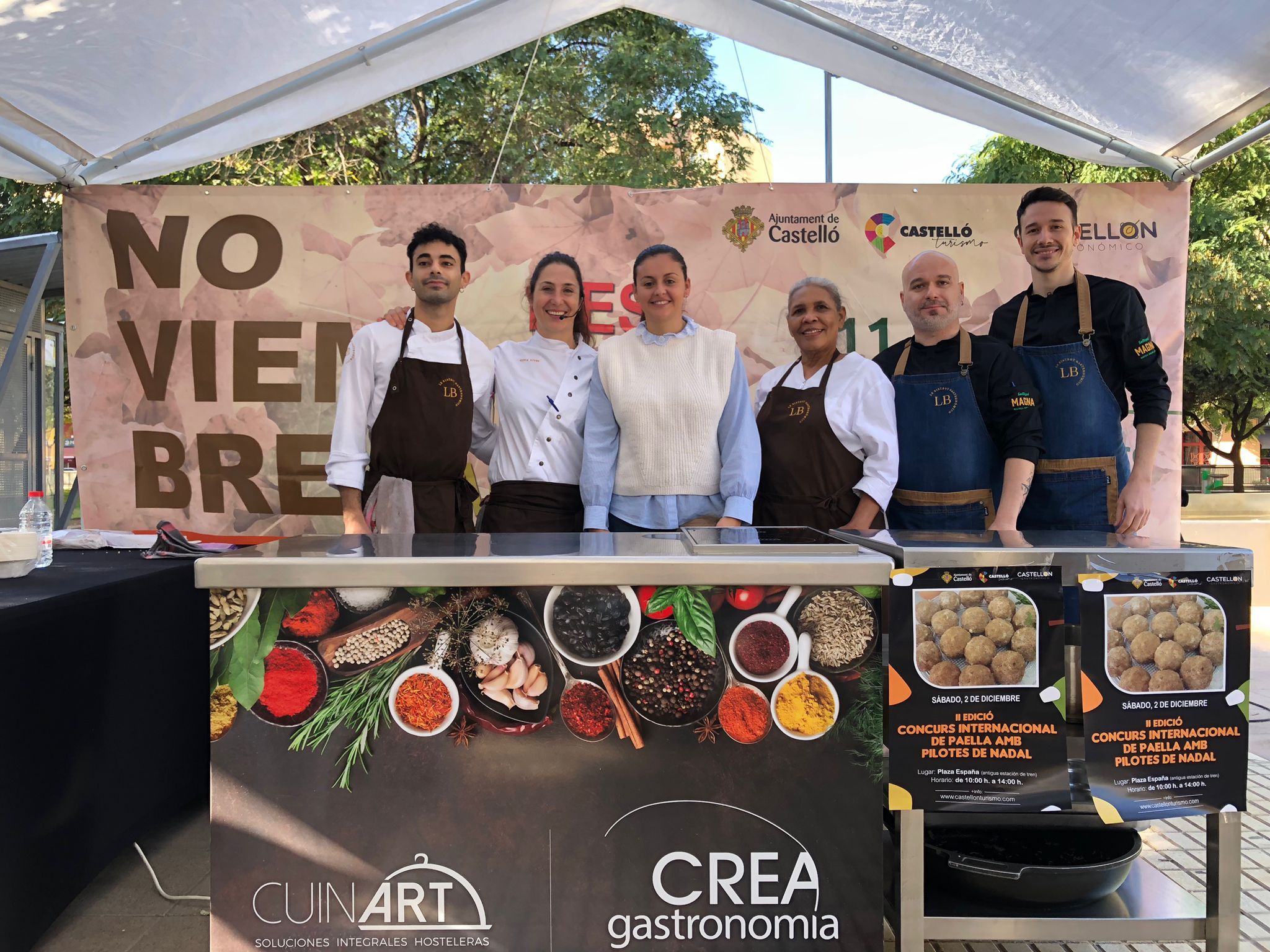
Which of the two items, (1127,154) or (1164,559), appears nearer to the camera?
(1164,559)

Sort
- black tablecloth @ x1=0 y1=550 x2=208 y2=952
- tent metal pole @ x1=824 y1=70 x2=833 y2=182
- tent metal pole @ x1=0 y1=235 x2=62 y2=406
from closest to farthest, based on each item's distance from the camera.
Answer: black tablecloth @ x1=0 y1=550 x2=208 y2=952
tent metal pole @ x1=0 y1=235 x2=62 y2=406
tent metal pole @ x1=824 y1=70 x2=833 y2=182

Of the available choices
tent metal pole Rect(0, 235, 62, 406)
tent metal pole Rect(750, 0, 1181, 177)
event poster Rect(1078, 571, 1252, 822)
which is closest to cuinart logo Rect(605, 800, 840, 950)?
event poster Rect(1078, 571, 1252, 822)

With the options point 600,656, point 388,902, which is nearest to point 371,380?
point 600,656

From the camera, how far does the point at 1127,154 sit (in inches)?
145

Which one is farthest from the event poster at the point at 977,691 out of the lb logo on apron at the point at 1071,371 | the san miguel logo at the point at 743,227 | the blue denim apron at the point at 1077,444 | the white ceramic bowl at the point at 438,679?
the san miguel logo at the point at 743,227

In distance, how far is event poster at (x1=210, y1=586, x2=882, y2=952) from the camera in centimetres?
172

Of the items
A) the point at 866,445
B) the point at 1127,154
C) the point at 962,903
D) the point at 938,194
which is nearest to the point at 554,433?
the point at 866,445

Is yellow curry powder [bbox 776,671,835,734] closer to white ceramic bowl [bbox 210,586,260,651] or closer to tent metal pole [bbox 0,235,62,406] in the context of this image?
white ceramic bowl [bbox 210,586,260,651]

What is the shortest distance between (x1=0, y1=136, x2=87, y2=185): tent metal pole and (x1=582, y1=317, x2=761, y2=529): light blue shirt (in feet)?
7.34

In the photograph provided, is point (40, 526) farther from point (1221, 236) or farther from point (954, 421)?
point (1221, 236)

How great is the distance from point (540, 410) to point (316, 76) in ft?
5.24

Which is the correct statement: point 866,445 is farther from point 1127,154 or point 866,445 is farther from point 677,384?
point 1127,154

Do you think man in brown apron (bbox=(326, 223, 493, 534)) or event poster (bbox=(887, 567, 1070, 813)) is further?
man in brown apron (bbox=(326, 223, 493, 534))

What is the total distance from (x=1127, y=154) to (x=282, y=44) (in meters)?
3.19
